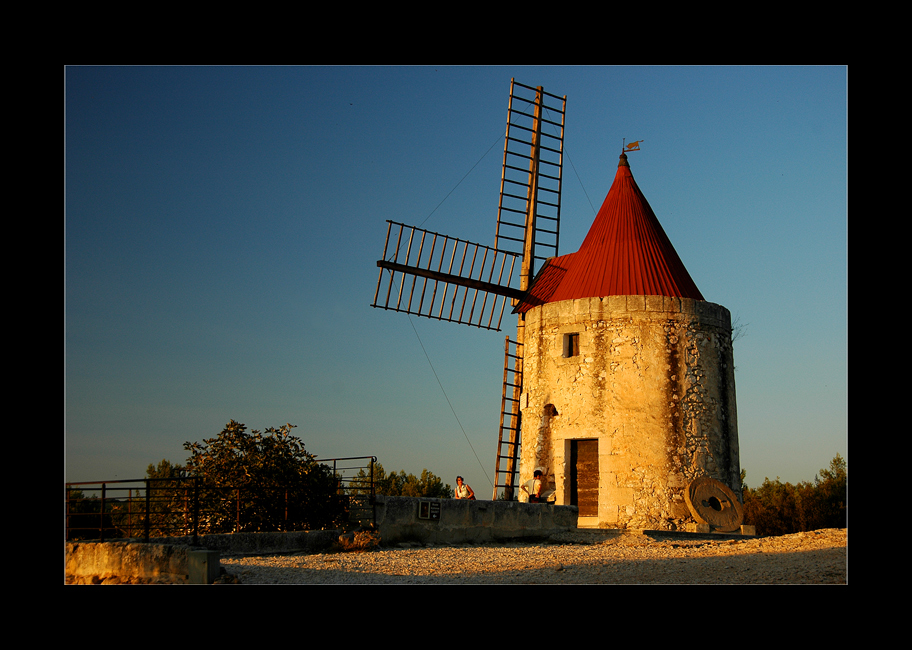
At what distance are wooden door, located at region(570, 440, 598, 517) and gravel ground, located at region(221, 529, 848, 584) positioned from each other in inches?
118

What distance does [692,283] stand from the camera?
15945 mm

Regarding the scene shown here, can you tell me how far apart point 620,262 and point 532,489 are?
4497mm

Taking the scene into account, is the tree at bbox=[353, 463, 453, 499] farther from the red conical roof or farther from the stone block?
the stone block

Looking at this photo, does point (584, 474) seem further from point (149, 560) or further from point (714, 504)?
point (149, 560)

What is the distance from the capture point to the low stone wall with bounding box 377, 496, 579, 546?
434 inches

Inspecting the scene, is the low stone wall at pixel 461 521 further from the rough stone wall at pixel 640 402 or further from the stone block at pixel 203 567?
the stone block at pixel 203 567

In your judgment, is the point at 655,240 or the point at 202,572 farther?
the point at 655,240

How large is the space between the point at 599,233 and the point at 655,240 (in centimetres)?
110

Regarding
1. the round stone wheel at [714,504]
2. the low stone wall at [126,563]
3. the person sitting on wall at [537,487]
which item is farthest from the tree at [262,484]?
the round stone wheel at [714,504]

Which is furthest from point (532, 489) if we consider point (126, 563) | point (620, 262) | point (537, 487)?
point (126, 563)

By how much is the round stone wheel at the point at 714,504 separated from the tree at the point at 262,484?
5.93 metres

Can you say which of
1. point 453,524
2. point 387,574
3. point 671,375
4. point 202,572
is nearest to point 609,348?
point 671,375

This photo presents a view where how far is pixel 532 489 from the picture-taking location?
15055 mm

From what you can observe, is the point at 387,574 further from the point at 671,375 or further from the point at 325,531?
the point at 671,375
